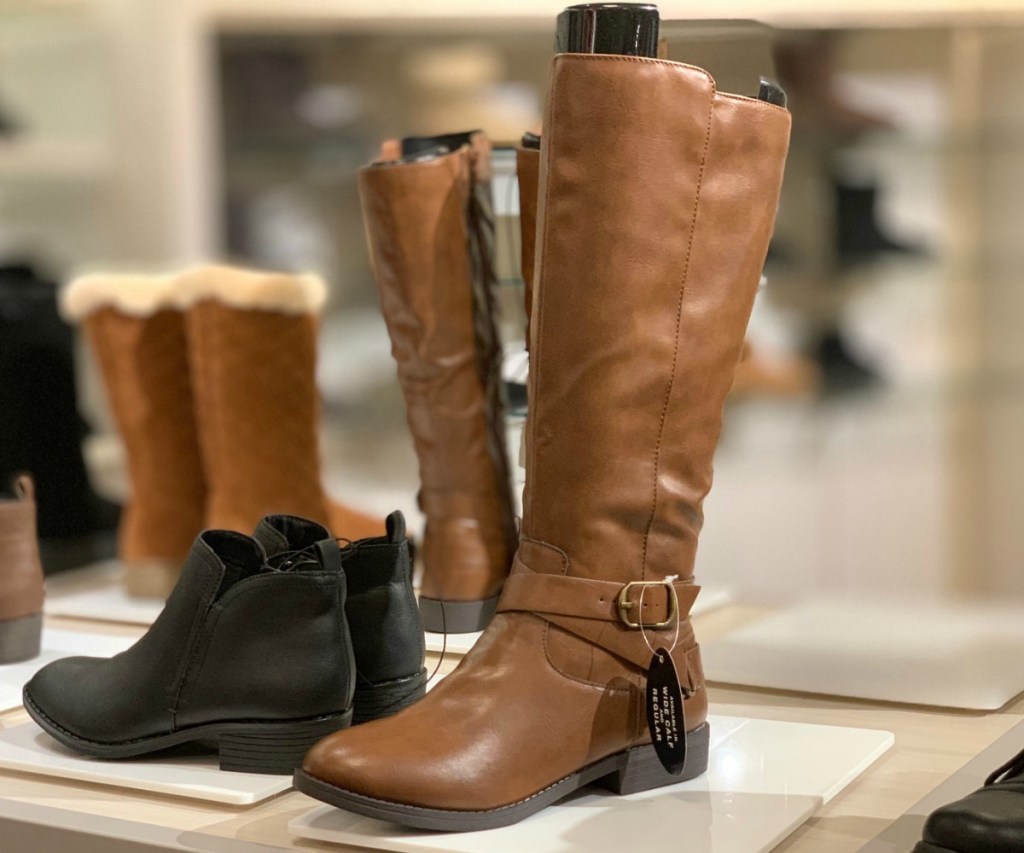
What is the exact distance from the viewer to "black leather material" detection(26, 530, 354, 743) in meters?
1.05

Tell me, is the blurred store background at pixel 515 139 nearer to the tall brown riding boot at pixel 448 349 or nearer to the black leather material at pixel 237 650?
the tall brown riding boot at pixel 448 349

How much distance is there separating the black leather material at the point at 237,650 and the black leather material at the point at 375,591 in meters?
0.06

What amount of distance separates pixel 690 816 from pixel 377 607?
0.97ft

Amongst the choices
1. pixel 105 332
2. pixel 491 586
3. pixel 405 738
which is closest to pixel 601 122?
pixel 405 738

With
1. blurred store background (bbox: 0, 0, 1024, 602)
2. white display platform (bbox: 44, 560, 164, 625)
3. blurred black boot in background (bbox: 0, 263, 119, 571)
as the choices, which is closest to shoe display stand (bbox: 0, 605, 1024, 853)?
white display platform (bbox: 44, 560, 164, 625)

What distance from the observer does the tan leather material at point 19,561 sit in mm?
1449

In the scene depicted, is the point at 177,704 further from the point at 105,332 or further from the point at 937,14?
the point at 937,14

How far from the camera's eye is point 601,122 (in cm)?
97

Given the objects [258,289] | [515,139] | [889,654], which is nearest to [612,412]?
[889,654]

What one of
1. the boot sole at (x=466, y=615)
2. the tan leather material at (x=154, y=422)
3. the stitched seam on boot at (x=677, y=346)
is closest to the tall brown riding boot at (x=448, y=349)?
the boot sole at (x=466, y=615)

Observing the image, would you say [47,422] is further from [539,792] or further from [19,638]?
[539,792]

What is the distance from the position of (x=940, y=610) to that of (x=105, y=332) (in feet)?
3.55

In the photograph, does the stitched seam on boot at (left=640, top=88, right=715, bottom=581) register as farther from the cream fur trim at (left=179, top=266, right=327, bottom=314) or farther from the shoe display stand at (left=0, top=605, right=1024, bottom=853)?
the cream fur trim at (left=179, top=266, right=327, bottom=314)

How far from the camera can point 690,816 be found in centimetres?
98
